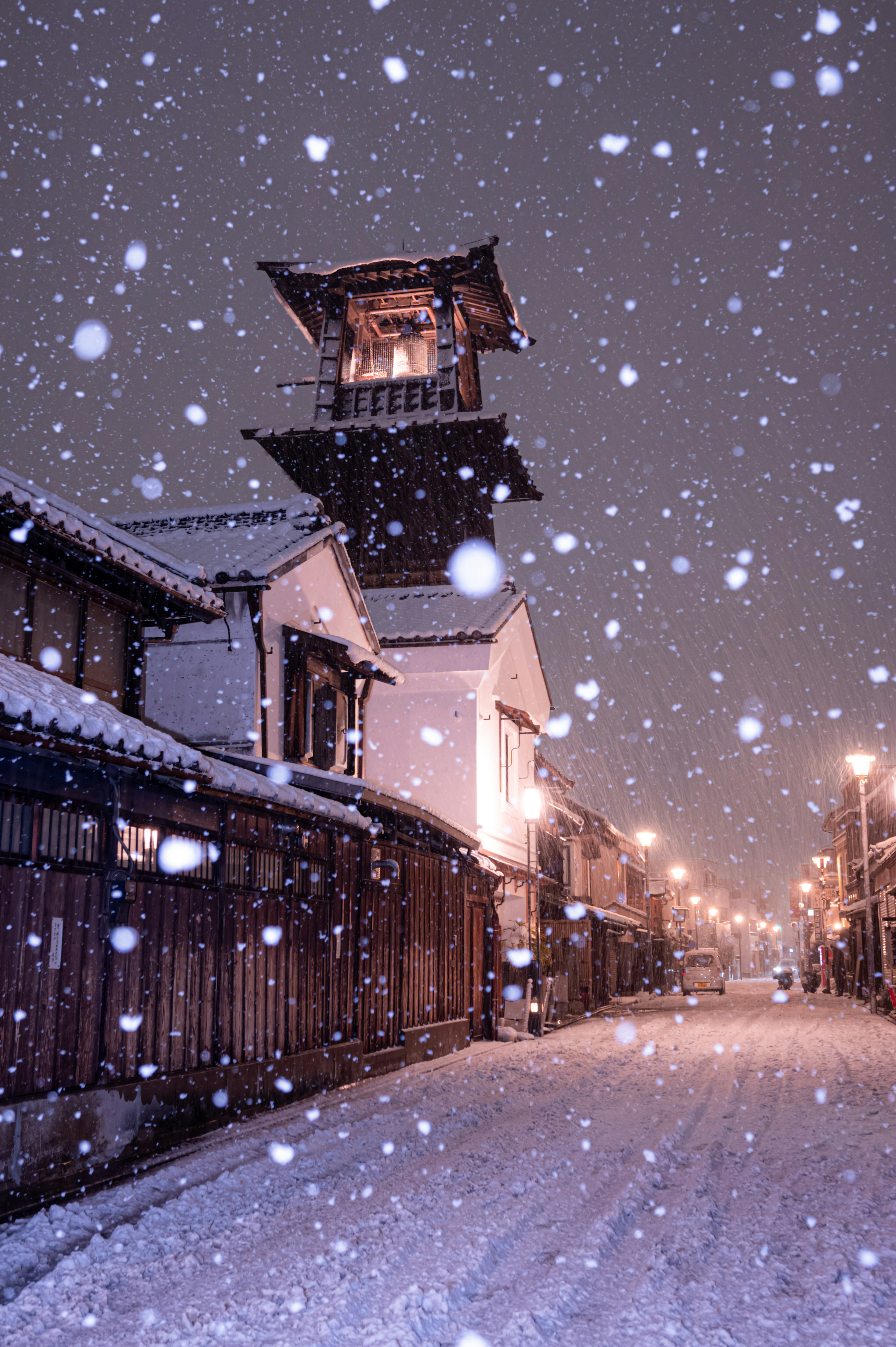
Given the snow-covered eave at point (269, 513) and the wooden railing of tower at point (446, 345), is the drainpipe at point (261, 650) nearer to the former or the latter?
the snow-covered eave at point (269, 513)

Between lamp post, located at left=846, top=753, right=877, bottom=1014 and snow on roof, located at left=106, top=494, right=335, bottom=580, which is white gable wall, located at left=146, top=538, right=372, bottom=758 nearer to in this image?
snow on roof, located at left=106, top=494, right=335, bottom=580

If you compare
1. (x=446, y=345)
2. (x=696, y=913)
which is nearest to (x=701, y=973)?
(x=446, y=345)

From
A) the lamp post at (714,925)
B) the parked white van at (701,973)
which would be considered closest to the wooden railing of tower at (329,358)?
the parked white van at (701,973)

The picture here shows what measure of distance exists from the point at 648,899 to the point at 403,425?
28.8 m

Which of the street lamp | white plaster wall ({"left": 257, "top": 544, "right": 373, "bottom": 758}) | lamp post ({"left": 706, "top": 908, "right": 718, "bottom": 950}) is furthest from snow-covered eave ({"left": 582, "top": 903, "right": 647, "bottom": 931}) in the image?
lamp post ({"left": 706, "top": 908, "right": 718, "bottom": 950})

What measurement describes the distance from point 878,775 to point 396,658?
3042 centimetres

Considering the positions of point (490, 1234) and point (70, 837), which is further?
point (70, 837)

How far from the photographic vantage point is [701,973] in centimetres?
5025

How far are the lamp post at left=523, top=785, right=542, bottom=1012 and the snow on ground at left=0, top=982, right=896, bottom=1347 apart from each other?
1310 cm

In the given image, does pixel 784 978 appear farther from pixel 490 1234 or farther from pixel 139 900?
pixel 490 1234

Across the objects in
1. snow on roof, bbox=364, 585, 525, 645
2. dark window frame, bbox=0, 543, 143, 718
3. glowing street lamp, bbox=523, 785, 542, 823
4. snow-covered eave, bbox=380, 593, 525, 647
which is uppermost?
snow on roof, bbox=364, 585, 525, 645

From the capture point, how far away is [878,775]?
48625 mm

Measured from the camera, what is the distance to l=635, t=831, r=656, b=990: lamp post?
141ft

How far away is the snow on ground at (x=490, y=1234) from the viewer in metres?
5.02
